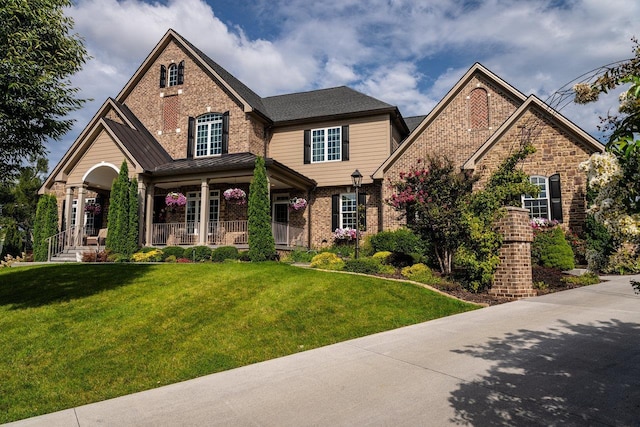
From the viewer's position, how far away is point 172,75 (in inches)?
835

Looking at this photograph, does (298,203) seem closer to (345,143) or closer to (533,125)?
(345,143)

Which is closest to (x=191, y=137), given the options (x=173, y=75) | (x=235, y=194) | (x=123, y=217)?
(x=173, y=75)

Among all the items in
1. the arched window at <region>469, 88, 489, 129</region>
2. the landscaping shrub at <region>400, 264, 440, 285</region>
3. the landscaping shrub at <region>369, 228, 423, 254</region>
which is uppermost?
the arched window at <region>469, 88, 489, 129</region>

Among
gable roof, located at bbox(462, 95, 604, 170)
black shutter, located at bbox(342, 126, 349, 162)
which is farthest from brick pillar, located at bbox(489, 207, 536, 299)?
black shutter, located at bbox(342, 126, 349, 162)

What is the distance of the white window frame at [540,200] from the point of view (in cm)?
1498

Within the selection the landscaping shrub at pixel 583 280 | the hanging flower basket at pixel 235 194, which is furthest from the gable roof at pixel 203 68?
the landscaping shrub at pixel 583 280

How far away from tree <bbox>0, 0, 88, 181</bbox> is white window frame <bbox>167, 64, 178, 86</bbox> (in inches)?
488

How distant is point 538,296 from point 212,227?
13209 millimetres

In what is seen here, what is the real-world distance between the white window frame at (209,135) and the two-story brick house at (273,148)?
56 mm

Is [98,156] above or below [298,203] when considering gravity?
above

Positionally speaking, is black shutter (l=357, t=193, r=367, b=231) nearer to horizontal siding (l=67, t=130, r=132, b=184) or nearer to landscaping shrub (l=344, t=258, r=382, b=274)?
landscaping shrub (l=344, t=258, r=382, b=274)

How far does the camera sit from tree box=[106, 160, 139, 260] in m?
15.9

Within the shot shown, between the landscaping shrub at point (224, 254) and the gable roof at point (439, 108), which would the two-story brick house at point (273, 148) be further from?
the landscaping shrub at point (224, 254)

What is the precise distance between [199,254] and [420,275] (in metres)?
8.90
